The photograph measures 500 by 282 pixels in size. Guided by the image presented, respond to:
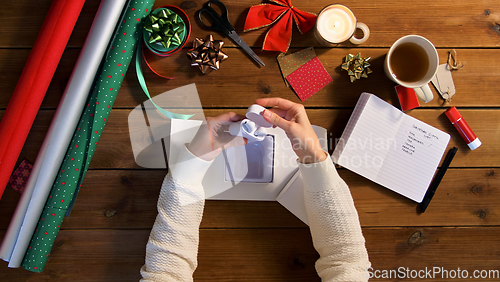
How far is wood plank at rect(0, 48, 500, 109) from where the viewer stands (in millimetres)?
761

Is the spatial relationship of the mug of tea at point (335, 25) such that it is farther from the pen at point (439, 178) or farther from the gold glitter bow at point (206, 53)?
the pen at point (439, 178)

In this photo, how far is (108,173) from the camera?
2.51 feet

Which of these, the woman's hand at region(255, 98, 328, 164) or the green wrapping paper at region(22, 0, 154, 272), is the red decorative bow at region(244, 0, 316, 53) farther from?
the green wrapping paper at region(22, 0, 154, 272)

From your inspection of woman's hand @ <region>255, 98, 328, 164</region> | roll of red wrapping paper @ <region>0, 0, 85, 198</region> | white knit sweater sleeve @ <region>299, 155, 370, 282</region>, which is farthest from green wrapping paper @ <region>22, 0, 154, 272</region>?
white knit sweater sleeve @ <region>299, 155, 370, 282</region>

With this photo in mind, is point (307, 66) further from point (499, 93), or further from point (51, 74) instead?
point (51, 74)

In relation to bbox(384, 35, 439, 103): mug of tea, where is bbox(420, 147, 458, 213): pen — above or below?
below

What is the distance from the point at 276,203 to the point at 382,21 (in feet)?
1.86

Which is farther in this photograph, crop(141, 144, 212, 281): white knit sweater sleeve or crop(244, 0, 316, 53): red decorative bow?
crop(244, 0, 316, 53): red decorative bow

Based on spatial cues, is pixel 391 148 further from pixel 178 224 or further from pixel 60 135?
pixel 60 135

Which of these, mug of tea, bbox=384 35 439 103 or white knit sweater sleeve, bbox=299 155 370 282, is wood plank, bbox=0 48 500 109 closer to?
mug of tea, bbox=384 35 439 103

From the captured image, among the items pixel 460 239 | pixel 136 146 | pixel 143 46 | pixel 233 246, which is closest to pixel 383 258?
pixel 460 239

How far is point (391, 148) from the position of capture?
0.76m

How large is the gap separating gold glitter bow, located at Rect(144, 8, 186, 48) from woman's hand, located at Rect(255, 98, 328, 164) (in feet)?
0.86

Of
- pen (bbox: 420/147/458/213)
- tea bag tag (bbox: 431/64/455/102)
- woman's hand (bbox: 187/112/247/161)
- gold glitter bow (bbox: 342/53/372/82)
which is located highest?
gold glitter bow (bbox: 342/53/372/82)
